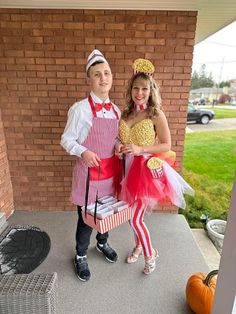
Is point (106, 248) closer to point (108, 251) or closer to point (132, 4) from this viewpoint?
point (108, 251)

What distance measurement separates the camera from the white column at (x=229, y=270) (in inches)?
37.6

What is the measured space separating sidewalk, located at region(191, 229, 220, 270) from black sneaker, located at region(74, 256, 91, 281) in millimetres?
1129

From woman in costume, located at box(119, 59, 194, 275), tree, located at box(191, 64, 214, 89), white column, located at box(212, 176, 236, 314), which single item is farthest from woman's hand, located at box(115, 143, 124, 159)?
tree, located at box(191, 64, 214, 89)

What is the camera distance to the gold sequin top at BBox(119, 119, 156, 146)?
1557 millimetres

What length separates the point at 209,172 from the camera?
4023 millimetres

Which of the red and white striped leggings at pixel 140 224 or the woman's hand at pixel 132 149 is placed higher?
the woman's hand at pixel 132 149

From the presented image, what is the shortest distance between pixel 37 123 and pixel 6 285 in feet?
5.55

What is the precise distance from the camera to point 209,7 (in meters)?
2.24

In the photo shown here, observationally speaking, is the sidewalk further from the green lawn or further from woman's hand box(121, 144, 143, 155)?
woman's hand box(121, 144, 143, 155)

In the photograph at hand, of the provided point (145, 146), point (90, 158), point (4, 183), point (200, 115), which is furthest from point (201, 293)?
point (200, 115)

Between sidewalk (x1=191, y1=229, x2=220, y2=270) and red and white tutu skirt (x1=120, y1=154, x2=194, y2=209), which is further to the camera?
sidewalk (x1=191, y1=229, x2=220, y2=270)

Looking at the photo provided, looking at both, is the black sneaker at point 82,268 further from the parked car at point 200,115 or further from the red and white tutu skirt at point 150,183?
the parked car at point 200,115

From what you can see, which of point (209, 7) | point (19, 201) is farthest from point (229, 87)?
point (19, 201)

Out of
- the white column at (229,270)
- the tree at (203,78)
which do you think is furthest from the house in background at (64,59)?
the tree at (203,78)
